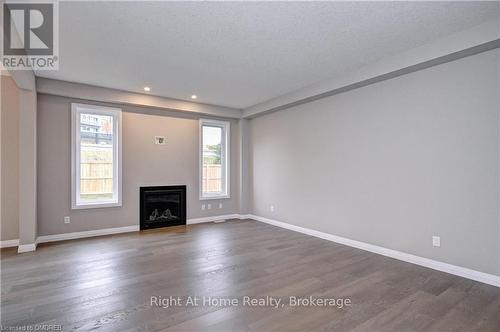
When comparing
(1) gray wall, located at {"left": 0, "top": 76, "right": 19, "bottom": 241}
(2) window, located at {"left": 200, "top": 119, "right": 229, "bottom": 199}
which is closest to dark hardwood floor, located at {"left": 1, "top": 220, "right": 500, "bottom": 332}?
(1) gray wall, located at {"left": 0, "top": 76, "right": 19, "bottom": 241}

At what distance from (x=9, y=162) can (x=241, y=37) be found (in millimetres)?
4380

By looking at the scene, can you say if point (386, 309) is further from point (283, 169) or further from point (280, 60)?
point (283, 169)

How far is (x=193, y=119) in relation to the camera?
20.0 ft

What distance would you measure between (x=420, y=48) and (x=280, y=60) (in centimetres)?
174

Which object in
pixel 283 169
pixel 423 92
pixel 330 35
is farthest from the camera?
pixel 283 169

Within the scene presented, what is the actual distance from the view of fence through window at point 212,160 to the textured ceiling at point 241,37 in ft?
6.89

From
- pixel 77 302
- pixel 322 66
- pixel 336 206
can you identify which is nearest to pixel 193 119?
pixel 322 66

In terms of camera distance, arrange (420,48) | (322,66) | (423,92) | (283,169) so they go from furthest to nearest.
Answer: (283,169) → (322,66) → (423,92) → (420,48)

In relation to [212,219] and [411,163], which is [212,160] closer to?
[212,219]

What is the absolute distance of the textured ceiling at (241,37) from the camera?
2.47 meters

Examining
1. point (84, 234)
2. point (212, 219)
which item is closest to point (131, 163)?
point (84, 234)

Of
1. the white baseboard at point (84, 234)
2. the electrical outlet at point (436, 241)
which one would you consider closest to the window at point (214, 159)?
the white baseboard at point (84, 234)

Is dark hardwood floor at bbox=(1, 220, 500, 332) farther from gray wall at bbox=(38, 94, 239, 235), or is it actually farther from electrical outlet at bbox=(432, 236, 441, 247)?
gray wall at bbox=(38, 94, 239, 235)

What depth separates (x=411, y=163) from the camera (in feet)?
11.6
